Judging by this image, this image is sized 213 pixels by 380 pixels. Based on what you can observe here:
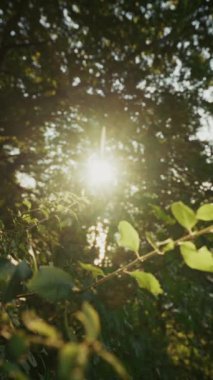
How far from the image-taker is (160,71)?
7902 mm

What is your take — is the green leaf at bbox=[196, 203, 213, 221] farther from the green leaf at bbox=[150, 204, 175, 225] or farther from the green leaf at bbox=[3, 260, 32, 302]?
the green leaf at bbox=[3, 260, 32, 302]

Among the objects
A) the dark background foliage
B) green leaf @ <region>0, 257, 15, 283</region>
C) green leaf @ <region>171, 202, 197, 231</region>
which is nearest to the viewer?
green leaf @ <region>171, 202, 197, 231</region>

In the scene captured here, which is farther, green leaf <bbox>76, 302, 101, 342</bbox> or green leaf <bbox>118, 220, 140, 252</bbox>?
green leaf <bbox>118, 220, 140, 252</bbox>

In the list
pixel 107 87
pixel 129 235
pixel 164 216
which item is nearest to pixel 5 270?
pixel 129 235

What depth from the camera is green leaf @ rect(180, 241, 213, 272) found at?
0.98 metres

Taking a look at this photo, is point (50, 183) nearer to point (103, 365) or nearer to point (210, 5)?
point (210, 5)

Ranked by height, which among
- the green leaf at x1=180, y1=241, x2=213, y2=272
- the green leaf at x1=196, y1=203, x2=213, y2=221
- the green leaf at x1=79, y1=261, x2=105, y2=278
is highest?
the green leaf at x1=79, y1=261, x2=105, y2=278

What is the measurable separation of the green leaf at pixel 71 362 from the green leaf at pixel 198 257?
1.65 ft

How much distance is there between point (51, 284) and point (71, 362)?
45 centimetres

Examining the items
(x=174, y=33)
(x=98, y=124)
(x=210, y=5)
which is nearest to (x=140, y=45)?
(x=174, y=33)

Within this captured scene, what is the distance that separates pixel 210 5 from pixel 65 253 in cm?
578

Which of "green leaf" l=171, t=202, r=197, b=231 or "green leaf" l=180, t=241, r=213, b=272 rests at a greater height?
"green leaf" l=171, t=202, r=197, b=231

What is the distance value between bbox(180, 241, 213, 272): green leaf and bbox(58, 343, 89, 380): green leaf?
50 cm

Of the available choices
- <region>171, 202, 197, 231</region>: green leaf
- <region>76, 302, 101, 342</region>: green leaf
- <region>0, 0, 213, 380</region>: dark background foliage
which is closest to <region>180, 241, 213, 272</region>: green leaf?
<region>171, 202, 197, 231</region>: green leaf
